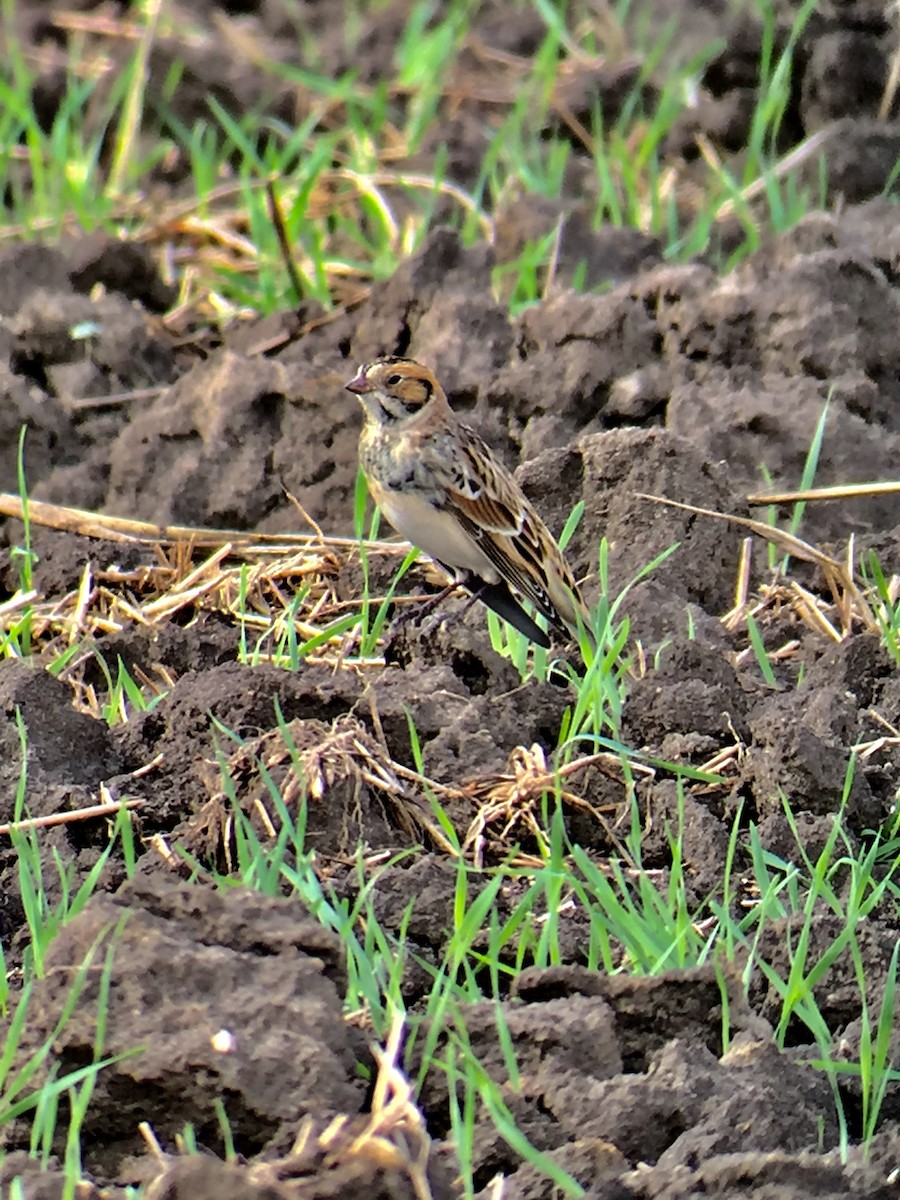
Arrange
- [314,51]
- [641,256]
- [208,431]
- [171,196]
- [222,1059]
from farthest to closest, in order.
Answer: [314,51]
[171,196]
[641,256]
[208,431]
[222,1059]

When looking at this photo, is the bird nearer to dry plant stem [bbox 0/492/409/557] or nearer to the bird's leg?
the bird's leg

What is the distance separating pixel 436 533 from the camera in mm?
5309

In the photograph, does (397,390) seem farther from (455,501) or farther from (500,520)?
(500,520)

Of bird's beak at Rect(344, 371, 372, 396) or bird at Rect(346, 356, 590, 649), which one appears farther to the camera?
bird's beak at Rect(344, 371, 372, 396)

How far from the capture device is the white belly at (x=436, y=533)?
17.3 feet

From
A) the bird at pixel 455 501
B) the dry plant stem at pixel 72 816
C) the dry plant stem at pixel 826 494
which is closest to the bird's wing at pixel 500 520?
the bird at pixel 455 501

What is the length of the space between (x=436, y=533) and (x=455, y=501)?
0.33ft

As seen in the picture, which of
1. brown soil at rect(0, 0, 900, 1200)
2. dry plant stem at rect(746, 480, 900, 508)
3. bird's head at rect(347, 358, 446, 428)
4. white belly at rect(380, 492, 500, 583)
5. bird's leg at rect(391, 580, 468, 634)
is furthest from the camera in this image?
bird's head at rect(347, 358, 446, 428)

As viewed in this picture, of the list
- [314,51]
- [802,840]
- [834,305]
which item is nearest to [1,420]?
[834,305]

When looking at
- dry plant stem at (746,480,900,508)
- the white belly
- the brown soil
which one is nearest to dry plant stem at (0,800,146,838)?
the brown soil

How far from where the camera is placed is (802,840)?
4043 millimetres

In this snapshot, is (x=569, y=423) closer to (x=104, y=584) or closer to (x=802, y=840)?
(x=104, y=584)

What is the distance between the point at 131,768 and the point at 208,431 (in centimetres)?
185

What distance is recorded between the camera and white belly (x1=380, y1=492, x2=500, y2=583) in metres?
5.28
